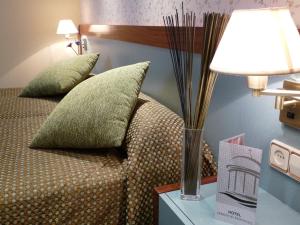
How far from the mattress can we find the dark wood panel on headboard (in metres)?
0.57

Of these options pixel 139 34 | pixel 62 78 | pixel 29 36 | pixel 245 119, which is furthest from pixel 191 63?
pixel 29 36

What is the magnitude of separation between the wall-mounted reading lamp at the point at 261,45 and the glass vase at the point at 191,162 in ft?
1.09

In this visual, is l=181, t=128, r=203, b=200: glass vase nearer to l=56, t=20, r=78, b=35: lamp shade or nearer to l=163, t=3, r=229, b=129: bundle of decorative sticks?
l=163, t=3, r=229, b=129: bundle of decorative sticks

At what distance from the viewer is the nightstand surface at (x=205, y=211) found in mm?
789

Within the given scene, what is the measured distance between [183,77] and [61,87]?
134cm

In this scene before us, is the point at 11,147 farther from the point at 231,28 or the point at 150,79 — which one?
the point at 231,28

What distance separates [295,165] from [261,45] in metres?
0.40

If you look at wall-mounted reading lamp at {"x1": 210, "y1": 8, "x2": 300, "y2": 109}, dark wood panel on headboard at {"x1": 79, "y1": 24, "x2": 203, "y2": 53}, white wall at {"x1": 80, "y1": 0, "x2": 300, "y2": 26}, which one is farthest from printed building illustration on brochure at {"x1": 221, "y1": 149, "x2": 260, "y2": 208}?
dark wood panel on headboard at {"x1": 79, "y1": 24, "x2": 203, "y2": 53}

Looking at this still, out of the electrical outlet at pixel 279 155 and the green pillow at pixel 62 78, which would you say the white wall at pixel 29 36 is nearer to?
the green pillow at pixel 62 78

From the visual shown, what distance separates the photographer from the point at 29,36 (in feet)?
10.6

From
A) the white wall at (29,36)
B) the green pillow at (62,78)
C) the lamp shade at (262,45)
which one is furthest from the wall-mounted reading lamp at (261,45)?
the white wall at (29,36)

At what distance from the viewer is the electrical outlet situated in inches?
32.6

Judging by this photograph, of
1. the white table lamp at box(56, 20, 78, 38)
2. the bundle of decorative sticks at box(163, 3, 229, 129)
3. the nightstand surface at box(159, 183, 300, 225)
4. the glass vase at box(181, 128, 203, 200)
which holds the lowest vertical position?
the nightstand surface at box(159, 183, 300, 225)

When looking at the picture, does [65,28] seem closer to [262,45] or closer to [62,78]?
[62,78]
